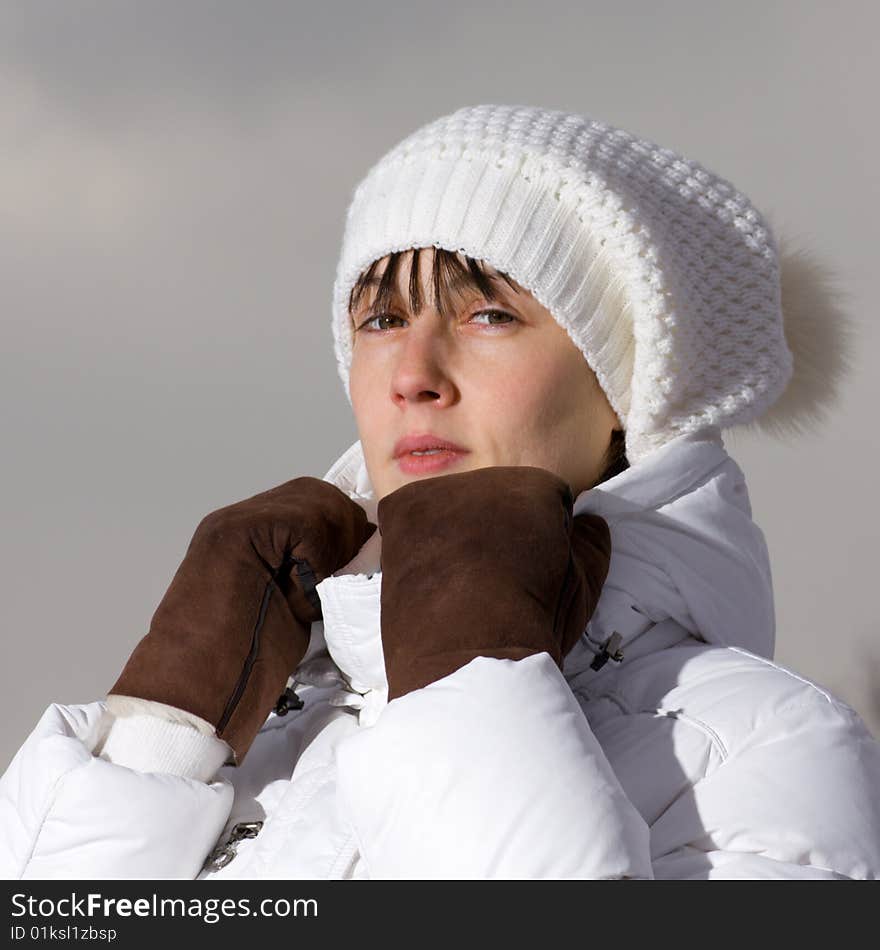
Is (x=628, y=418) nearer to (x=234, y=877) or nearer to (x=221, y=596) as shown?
(x=221, y=596)

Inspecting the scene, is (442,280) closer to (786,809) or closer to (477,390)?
(477,390)

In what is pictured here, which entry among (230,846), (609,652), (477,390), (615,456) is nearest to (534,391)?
(477,390)

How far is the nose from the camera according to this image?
45.9 inches

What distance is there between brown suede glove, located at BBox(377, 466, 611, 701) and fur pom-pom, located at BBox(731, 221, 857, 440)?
0.47 meters

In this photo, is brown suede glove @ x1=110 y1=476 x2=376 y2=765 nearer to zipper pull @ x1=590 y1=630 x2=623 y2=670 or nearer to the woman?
the woman

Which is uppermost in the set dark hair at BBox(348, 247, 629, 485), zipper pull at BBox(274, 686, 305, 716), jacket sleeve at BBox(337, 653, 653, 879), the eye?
dark hair at BBox(348, 247, 629, 485)

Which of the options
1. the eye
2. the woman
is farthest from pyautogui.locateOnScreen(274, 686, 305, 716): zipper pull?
the eye

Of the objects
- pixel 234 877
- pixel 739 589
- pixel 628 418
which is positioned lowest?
pixel 234 877

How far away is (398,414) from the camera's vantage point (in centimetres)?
120

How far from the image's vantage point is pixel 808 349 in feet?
4.67

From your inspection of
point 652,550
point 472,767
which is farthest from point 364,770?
point 652,550

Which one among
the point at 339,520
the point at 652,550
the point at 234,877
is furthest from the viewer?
the point at 339,520

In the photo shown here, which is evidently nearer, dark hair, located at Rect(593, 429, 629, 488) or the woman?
the woman

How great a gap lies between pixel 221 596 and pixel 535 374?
0.37 m
